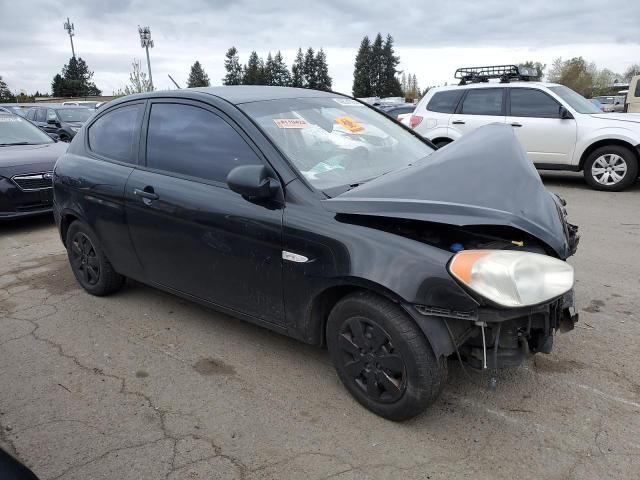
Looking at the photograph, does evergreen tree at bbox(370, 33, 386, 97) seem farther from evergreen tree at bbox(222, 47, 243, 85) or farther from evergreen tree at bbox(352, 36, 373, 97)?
evergreen tree at bbox(222, 47, 243, 85)

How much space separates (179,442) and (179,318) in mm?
1515

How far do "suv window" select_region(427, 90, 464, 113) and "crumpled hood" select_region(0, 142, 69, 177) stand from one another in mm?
6441

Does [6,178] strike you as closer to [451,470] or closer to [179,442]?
[179,442]

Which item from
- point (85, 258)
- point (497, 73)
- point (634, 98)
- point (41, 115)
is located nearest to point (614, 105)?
point (634, 98)

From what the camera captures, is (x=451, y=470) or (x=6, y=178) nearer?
(x=451, y=470)

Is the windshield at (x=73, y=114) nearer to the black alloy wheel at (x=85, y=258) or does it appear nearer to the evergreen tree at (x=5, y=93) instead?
the black alloy wheel at (x=85, y=258)

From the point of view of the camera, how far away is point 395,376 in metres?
2.59

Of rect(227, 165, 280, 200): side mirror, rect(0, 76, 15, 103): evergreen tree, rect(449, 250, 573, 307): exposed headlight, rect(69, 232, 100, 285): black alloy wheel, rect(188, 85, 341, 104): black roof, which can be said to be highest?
rect(0, 76, 15, 103): evergreen tree

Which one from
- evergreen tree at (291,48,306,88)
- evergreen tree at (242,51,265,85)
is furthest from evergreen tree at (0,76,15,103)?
evergreen tree at (291,48,306,88)

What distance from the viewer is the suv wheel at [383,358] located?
2449 millimetres

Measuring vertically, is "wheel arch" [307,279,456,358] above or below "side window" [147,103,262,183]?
below

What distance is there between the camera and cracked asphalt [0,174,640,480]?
241cm

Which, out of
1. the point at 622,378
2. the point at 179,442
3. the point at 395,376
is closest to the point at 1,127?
the point at 179,442

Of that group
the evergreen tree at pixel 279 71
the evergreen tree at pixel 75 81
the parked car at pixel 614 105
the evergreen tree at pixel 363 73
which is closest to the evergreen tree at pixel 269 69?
the evergreen tree at pixel 279 71
